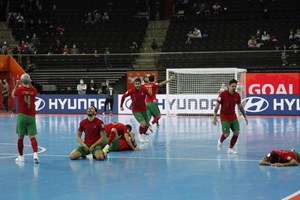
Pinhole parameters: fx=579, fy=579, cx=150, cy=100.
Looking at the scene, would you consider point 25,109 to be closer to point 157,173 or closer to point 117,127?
point 117,127

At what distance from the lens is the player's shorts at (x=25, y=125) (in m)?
13.1

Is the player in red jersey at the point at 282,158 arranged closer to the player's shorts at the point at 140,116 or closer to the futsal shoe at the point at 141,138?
the player's shorts at the point at 140,116

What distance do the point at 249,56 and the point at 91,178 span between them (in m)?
24.1

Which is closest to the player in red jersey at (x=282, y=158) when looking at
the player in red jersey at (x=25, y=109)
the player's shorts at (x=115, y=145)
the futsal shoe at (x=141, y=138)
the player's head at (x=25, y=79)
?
the player's shorts at (x=115, y=145)

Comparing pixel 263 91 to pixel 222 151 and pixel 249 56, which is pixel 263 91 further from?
pixel 222 151

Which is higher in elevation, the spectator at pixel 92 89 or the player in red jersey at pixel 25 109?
the spectator at pixel 92 89

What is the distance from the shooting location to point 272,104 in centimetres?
3061

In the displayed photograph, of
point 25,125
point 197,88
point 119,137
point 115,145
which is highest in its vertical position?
point 197,88

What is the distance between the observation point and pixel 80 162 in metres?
13.3

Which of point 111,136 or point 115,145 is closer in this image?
point 111,136

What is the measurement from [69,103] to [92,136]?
20.3 meters

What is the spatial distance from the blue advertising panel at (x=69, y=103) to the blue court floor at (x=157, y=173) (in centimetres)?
1410

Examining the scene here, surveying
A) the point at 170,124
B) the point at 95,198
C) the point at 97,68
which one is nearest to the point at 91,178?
the point at 95,198

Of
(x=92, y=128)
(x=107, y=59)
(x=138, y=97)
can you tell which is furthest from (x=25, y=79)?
(x=107, y=59)
